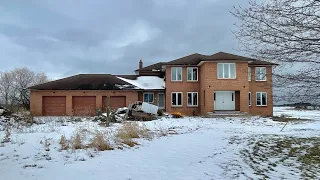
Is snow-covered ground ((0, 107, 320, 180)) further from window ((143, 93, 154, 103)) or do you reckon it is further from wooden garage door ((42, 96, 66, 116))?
window ((143, 93, 154, 103))

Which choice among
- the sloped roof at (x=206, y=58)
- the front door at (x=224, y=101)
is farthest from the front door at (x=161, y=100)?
the front door at (x=224, y=101)

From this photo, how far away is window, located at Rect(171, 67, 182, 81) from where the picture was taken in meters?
32.9

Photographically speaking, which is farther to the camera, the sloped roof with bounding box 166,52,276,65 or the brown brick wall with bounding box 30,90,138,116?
the brown brick wall with bounding box 30,90,138,116

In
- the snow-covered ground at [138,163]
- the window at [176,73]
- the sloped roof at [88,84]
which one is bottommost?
the snow-covered ground at [138,163]

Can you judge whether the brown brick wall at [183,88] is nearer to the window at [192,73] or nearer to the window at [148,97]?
the window at [192,73]

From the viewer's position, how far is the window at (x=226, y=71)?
30.4 metres

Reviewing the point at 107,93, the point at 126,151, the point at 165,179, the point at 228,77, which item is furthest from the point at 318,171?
the point at 107,93

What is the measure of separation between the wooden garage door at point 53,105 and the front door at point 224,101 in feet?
53.8

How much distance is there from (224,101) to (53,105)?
60.4 feet

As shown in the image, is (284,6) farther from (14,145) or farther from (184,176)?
(14,145)

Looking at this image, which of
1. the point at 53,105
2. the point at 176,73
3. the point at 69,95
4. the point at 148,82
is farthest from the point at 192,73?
the point at 53,105

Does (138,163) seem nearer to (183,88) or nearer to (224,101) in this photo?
(224,101)

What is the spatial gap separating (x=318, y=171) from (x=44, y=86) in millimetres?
30177

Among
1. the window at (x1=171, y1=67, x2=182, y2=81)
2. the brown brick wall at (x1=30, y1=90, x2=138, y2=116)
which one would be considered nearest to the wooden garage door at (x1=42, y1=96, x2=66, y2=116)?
the brown brick wall at (x1=30, y1=90, x2=138, y2=116)
